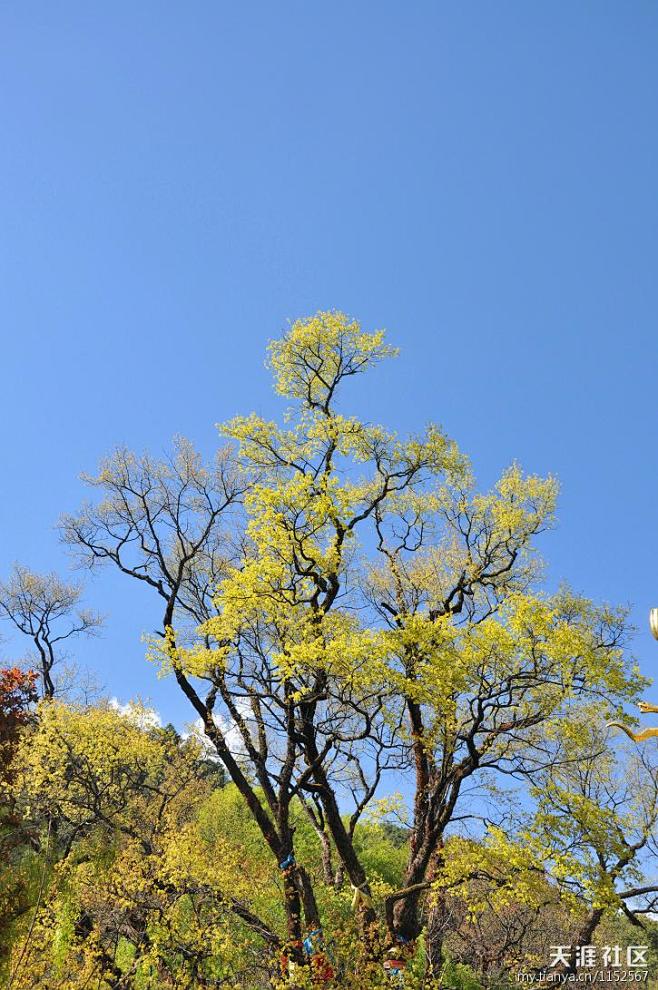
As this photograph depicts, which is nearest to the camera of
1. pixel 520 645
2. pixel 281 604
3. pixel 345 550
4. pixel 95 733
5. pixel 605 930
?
pixel 520 645

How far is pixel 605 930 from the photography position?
92.8ft

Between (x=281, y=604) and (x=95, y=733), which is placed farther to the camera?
(x=95, y=733)

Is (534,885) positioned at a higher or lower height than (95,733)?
lower

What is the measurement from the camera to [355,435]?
47.9ft

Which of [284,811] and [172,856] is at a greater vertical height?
[284,811]

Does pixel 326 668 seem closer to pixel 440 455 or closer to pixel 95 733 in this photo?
pixel 440 455

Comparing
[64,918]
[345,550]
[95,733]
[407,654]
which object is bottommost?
[64,918]

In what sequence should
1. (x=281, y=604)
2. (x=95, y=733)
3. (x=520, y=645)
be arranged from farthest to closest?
(x=95, y=733) → (x=281, y=604) → (x=520, y=645)

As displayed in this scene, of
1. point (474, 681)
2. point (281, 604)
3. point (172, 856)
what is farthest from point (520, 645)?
point (172, 856)

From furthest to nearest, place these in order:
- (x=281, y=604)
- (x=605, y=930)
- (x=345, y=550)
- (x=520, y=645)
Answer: (x=605, y=930)
(x=345, y=550)
(x=281, y=604)
(x=520, y=645)

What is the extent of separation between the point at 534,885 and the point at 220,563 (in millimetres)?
10128

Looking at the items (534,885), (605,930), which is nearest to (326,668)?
(534,885)

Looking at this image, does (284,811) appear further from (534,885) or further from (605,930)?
(605,930)

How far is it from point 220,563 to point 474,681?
8148 mm
